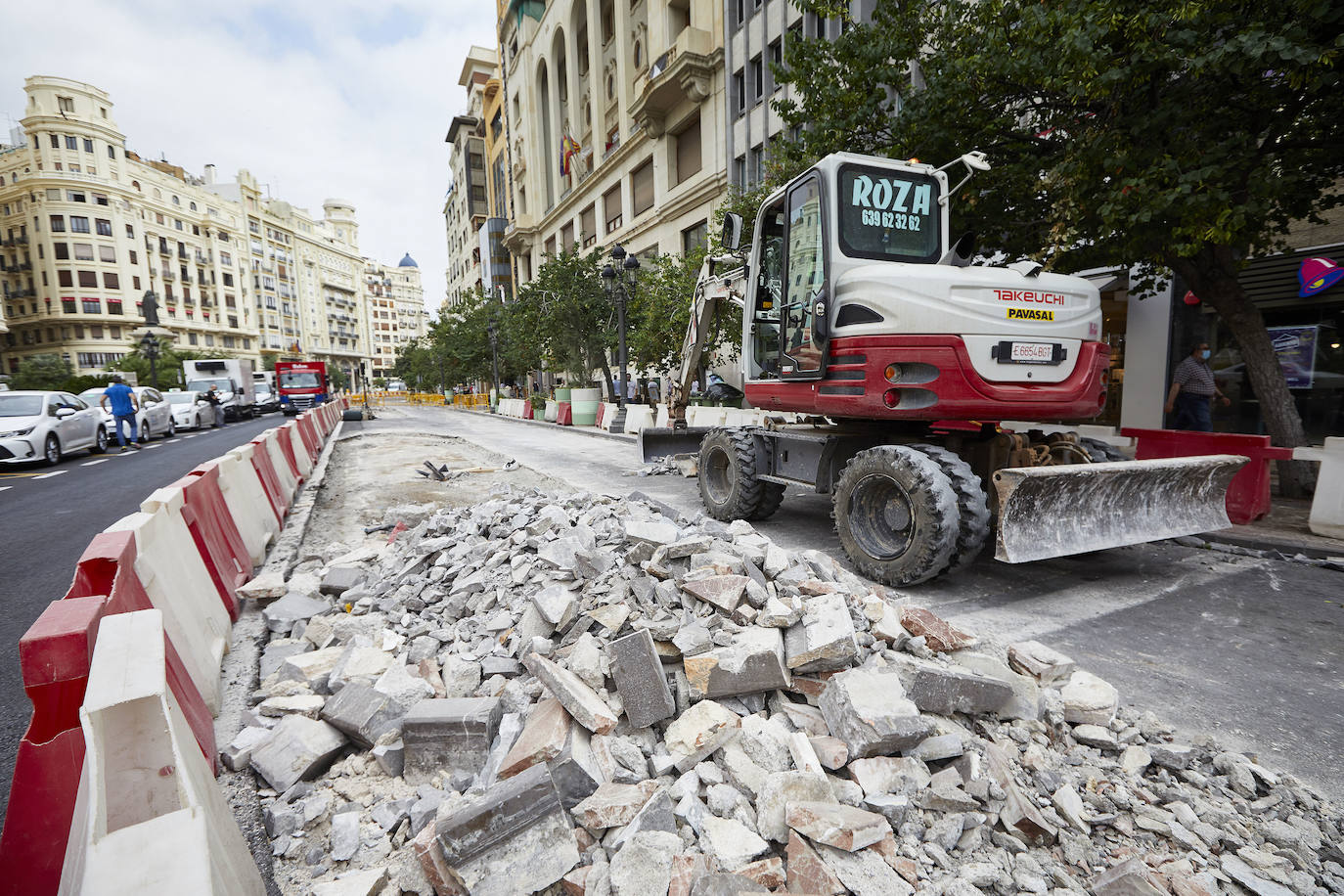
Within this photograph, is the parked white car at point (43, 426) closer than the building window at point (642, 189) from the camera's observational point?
Yes

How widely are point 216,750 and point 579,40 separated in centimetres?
4777

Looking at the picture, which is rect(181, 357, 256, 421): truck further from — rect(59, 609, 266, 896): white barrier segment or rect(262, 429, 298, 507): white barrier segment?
rect(59, 609, 266, 896): white barrier segment

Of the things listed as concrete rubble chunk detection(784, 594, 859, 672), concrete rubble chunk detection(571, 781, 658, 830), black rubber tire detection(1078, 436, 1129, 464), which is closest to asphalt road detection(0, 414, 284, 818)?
concrete rubble chunk detection(571, 781, 658, 830)

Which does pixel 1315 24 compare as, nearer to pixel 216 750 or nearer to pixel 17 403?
pixel 216 750

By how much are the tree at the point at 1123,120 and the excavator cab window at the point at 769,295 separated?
3217 millimetres

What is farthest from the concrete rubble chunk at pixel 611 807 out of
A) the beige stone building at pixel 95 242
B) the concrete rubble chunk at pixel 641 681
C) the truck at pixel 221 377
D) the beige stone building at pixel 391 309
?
the beige stone building at pixel 391 309

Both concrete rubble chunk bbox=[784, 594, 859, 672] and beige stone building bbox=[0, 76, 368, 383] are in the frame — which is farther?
beige stone building bbox=[0, 76, 368, 383]

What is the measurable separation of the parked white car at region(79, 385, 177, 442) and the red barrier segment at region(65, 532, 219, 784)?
62.1ft

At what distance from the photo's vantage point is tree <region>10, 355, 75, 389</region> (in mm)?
35281

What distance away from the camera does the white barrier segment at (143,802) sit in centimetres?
131

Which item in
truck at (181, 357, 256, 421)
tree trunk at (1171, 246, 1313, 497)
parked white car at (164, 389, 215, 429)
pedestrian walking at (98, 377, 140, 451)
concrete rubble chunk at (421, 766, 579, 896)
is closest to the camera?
concrete rubble chunk at (421, 766, 579, 896)

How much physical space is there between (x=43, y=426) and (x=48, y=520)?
7.65m

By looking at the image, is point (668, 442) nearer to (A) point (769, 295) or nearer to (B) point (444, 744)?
(A) point (769, 295)

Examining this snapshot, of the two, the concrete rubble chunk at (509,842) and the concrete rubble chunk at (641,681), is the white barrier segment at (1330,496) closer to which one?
the concrete rubble chunk at (641,681)
